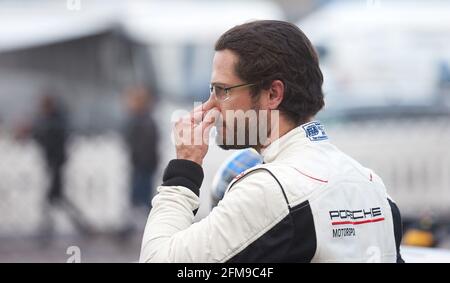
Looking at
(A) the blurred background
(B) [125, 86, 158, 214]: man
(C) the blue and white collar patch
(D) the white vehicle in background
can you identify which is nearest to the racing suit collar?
(C) the blue and white collar patch

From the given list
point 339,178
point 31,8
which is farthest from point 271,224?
point 31,8

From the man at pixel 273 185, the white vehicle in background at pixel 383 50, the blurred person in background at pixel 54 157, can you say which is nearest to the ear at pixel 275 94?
the man at pixel 273 185

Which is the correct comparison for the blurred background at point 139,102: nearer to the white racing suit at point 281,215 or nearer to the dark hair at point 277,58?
the dark hair at point 277,58

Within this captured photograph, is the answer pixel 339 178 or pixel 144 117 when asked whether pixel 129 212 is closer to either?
pixel 144 117

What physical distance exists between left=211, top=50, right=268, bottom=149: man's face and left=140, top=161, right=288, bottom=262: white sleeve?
303 millimetres

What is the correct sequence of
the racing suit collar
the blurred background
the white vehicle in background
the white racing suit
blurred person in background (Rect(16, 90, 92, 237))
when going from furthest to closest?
the white vehicle in background < the blurred background < blurred person in background (Rect(16, 90, 92, 237)) < the racing suit collar < the white racing suit

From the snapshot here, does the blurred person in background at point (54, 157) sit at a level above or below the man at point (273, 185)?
above

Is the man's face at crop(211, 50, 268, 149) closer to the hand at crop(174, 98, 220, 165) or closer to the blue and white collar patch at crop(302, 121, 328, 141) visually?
the hand at crop(174, 98, 220, 165)

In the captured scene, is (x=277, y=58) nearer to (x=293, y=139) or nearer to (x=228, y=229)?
(x=293, y=139)

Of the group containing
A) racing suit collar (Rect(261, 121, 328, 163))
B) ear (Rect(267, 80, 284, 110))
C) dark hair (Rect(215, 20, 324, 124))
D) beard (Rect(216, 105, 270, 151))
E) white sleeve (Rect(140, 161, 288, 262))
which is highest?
dark hair (Rect(215, 20, 324, 124))

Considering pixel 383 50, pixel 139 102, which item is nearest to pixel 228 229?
pixel 139 102

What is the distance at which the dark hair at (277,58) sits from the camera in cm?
280

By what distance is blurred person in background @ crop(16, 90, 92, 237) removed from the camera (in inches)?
471

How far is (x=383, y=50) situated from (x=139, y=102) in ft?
14.1
